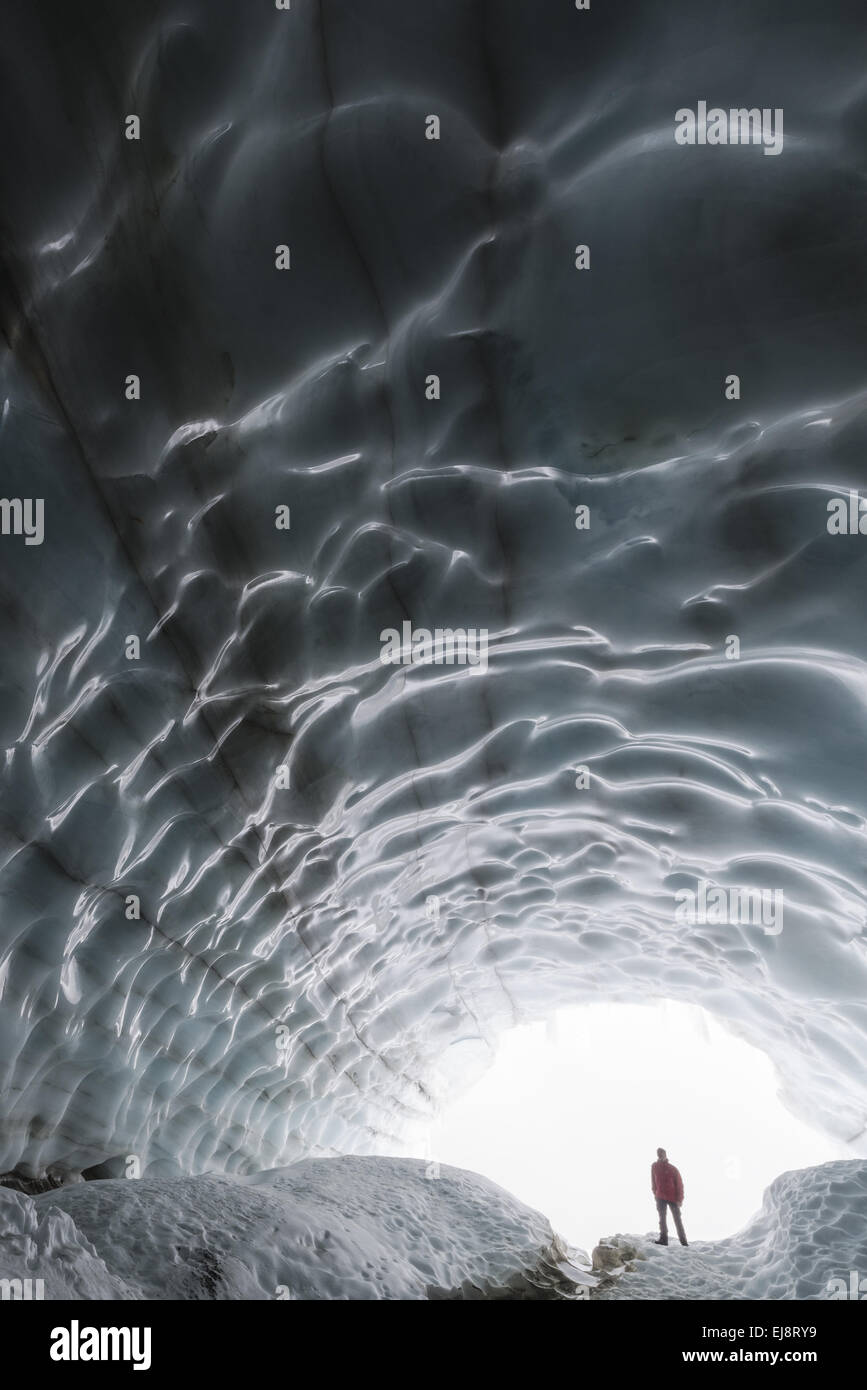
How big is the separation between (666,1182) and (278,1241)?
533 centimetres

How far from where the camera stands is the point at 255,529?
3.75m

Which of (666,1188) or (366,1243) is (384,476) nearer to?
(366,1243)

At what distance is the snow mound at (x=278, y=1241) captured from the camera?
11.1 ft

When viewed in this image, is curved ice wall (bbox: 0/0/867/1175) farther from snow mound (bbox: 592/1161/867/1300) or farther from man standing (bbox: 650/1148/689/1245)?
man standing (bbox: 650/1148/689/1245)

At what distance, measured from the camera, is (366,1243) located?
A: 4.62m

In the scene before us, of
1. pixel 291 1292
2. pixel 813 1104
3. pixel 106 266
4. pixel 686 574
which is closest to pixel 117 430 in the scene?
pixel 106 266

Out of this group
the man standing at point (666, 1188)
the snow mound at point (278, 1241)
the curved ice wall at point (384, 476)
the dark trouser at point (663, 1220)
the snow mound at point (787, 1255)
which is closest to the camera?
the curved ice wall at point (384, 476)

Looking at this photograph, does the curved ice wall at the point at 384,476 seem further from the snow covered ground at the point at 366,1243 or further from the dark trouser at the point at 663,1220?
the dark trouser at the point at 663,1220

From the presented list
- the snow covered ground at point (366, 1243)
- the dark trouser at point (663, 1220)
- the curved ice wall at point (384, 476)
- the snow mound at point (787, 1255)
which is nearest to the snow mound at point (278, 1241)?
the snow covered ground at point (366, 1243)

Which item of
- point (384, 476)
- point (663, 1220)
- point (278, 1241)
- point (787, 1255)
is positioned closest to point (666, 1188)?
point (663, 1220)

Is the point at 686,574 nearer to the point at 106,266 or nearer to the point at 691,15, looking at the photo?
the point at 691,15

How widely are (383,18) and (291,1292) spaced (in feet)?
16.7

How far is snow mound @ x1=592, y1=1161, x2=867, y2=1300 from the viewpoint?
17.4 ft
